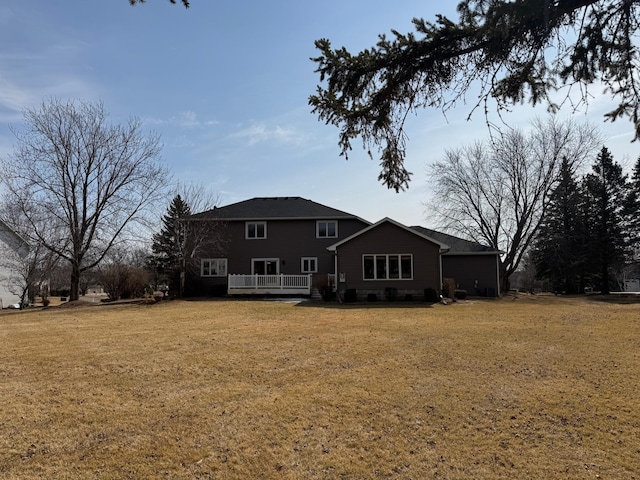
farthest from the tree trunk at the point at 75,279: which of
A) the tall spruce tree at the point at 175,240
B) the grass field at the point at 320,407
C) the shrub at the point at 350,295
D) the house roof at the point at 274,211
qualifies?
the shrub at the point at 350,295

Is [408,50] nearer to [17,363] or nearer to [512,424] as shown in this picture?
[512,424]

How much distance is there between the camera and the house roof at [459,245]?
29598mm

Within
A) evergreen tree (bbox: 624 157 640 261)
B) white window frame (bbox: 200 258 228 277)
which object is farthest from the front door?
evergreen tree (bbox: 624 157 640 261)

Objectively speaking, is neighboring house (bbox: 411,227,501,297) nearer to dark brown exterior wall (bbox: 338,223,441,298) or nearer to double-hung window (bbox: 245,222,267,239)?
dark brown exterior wall (bbox: 338,223,441,298)

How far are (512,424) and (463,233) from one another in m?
29.8

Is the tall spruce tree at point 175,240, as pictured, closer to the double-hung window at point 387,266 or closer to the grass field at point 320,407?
the double-hung window at point 387,266

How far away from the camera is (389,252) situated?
74.9ft

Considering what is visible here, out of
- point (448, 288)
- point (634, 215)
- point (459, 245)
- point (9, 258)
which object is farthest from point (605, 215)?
point (9, 258)

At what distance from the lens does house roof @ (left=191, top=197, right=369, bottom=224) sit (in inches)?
1101

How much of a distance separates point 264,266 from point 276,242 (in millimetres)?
1831

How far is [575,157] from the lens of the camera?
30.7 meters

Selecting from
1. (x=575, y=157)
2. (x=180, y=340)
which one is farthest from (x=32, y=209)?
(x=575, y=157)

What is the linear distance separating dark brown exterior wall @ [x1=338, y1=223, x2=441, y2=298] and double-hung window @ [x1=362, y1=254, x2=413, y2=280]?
0.69ft

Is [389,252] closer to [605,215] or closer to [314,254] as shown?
[314,254]
